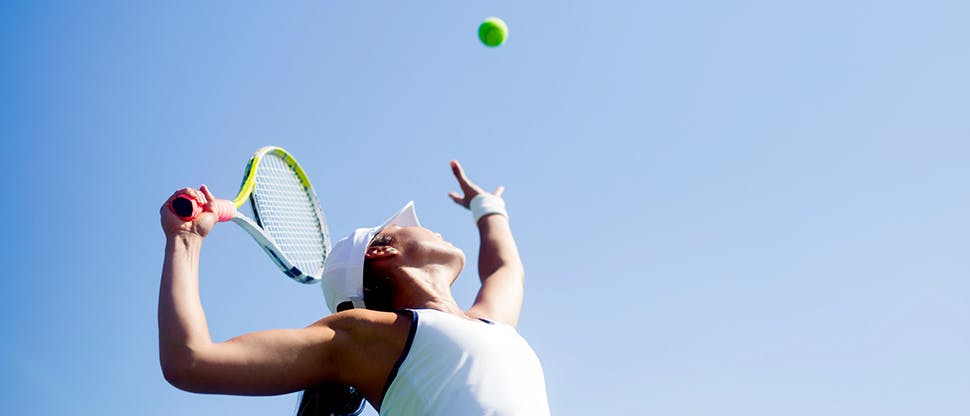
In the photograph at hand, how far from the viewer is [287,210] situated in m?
7.96

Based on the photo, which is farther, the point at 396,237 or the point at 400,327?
the point at 396,237

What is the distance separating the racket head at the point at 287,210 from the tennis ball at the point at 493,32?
2.32 metres

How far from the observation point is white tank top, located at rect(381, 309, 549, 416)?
13.9ft

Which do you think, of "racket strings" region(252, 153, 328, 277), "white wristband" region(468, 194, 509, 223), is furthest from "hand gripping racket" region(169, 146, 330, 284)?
"white wristband" region(468, 194, 509, 223)

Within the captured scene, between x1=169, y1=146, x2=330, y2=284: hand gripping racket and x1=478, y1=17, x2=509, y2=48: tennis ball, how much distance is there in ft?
7.65

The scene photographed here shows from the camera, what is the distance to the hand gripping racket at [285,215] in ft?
23.5

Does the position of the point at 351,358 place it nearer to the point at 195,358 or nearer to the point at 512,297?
the point at 195,358

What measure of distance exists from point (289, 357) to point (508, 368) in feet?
3.37

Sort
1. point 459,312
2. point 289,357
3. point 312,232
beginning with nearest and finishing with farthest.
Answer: point 289,357, point 459,312, point 312,232

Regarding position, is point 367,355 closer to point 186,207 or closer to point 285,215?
point 186,207

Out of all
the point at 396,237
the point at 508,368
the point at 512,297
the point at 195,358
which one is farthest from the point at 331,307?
the point at 195,358

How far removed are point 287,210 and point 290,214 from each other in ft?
0.14

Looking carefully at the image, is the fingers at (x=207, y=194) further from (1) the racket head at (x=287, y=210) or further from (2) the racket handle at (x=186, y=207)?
(1) the racket head at (x=287, y=210)

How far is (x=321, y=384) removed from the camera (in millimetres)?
4273
